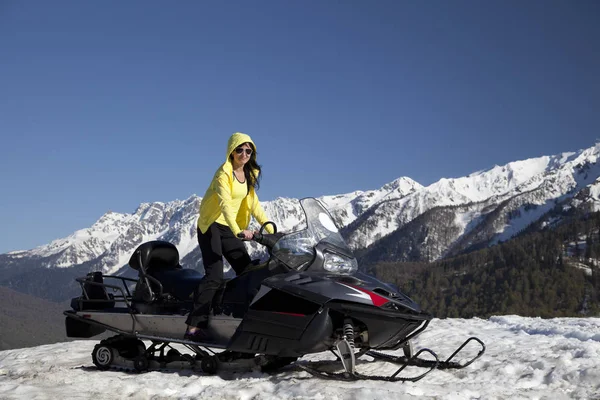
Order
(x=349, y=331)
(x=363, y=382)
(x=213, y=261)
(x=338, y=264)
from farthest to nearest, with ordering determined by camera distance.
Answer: (x=213, y=261) < (x=338, y=264) < (x=363, y=382) < (x=349, y=331)

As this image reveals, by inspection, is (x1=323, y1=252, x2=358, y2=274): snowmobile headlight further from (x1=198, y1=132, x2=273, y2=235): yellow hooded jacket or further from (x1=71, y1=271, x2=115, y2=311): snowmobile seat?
(x1=71, y1=271, x2=115, y2=311): snowmobile seat

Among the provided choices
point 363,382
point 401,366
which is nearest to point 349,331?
point 363,382

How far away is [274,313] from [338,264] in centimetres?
90

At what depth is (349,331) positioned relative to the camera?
237 inches

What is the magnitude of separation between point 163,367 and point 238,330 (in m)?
1.51

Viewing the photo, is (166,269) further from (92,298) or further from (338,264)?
(338,264)

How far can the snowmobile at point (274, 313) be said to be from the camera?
6.09m

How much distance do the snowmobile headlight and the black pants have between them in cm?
122

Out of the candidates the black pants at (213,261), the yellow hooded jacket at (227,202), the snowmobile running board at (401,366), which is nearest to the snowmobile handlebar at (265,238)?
the yellow hooded jacket at (227,202)

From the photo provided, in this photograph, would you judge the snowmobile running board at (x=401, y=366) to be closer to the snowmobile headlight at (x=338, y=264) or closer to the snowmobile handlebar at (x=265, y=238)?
the snowmobile headlight at (x=338, y=264)

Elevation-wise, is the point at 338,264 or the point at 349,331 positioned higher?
the point at 338,264

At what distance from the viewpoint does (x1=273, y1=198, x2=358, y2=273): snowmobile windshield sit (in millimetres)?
6633

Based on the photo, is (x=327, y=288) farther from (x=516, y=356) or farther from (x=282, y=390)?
(x=516, y=356)

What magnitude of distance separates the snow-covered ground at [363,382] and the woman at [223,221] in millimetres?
821
